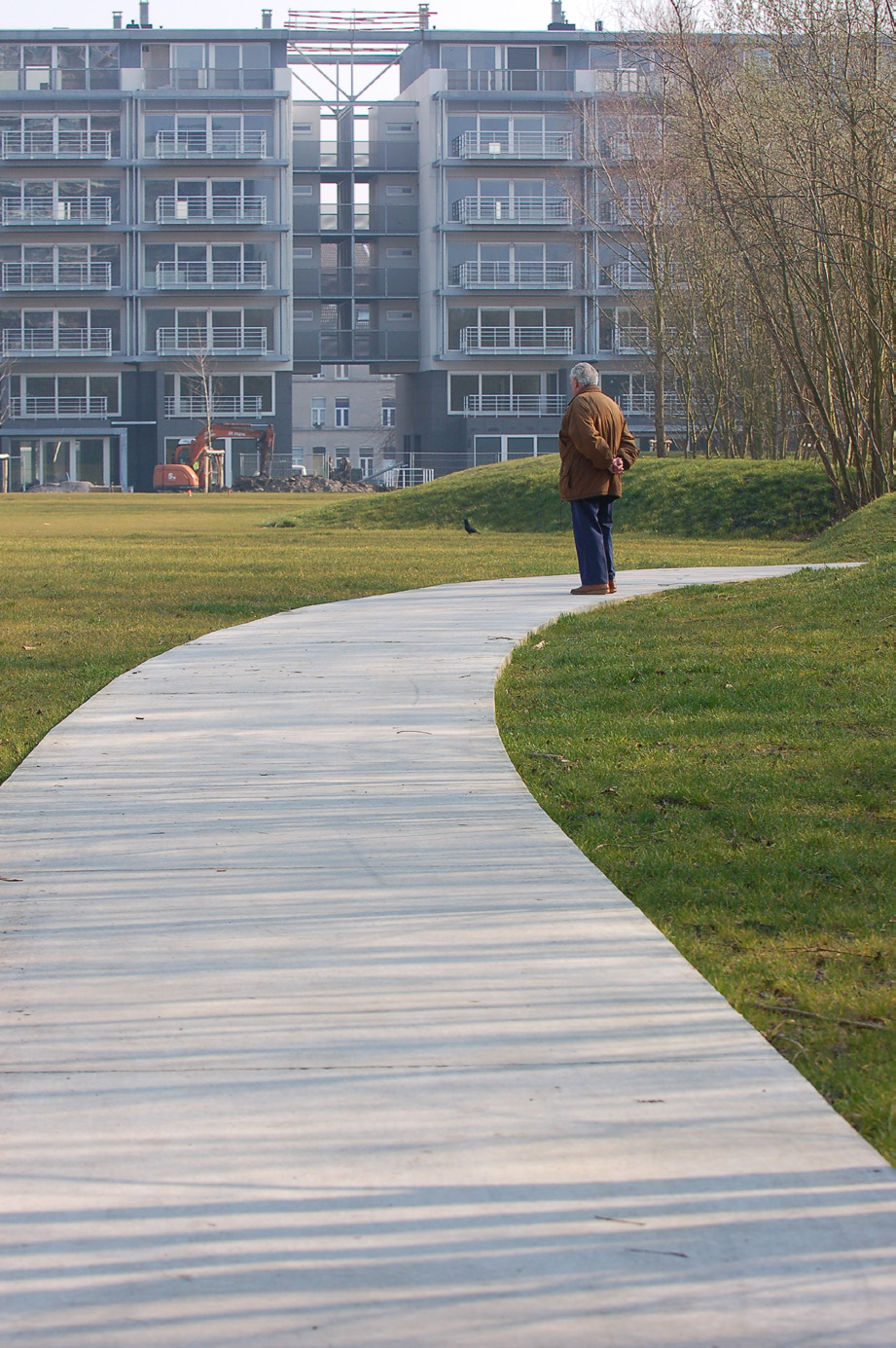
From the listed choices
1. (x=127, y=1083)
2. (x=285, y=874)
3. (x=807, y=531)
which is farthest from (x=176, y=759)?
(x=807, y=531)

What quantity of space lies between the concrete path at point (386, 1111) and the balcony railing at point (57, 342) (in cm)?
6663

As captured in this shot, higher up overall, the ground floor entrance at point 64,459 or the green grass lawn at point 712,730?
the ground floor entrance at point 64,459

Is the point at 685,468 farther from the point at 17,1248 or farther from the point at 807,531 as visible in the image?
the point at 17,1248

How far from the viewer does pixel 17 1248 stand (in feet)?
7.98

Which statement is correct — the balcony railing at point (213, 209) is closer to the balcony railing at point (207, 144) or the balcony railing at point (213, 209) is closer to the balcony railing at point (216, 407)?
the balcony railing at point (207, 144)

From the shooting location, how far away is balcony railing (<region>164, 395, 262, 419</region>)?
2734 inches

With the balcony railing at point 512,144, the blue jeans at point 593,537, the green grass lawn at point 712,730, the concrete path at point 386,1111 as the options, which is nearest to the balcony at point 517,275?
the balcony railing at point 512,144

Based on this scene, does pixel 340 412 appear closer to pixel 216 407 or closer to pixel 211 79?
pixel 216 407

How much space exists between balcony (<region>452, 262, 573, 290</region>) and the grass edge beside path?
60737mm

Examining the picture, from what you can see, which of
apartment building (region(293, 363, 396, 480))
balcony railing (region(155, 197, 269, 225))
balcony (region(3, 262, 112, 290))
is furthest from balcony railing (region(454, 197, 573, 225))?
apartment building (region(293, 363, 396, 480))

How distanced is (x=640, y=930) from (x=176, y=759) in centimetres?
268

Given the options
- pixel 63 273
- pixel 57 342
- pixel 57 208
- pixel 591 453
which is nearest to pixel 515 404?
pixel 57 342

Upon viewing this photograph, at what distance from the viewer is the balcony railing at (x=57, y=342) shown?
2682 inches

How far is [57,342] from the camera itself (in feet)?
224
